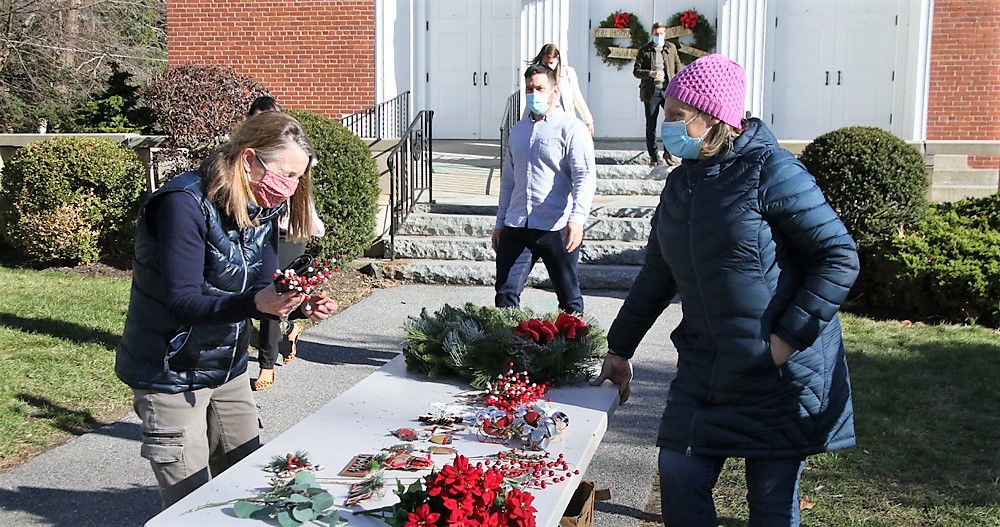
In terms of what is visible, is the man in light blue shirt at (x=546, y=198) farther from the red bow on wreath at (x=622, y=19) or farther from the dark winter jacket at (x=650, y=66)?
the red bow on wreath at (x=622, y=19)

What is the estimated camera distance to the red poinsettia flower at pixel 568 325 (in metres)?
4.06

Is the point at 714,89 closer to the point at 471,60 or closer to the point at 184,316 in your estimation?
the point at 184,316

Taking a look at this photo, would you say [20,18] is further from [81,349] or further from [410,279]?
[81,349]

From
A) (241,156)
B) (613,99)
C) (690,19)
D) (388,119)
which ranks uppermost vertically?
(690,19)

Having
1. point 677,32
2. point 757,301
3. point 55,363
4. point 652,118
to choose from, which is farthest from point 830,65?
point 757,301

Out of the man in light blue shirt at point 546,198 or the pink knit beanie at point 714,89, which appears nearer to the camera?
the pink knit beanie at point 714,89

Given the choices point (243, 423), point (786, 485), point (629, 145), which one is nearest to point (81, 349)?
point (243, 423)

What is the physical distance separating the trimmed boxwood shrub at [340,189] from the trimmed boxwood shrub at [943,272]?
494 centimetres

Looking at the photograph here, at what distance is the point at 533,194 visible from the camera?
5934 mm

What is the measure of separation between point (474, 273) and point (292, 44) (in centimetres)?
698

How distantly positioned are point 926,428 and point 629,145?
30.2 ft

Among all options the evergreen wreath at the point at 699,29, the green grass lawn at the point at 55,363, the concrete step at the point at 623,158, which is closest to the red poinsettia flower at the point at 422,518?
the green grass lawn at the point at 55,363

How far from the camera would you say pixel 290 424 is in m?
5.76

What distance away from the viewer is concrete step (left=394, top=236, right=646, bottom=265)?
10188 millimetres
